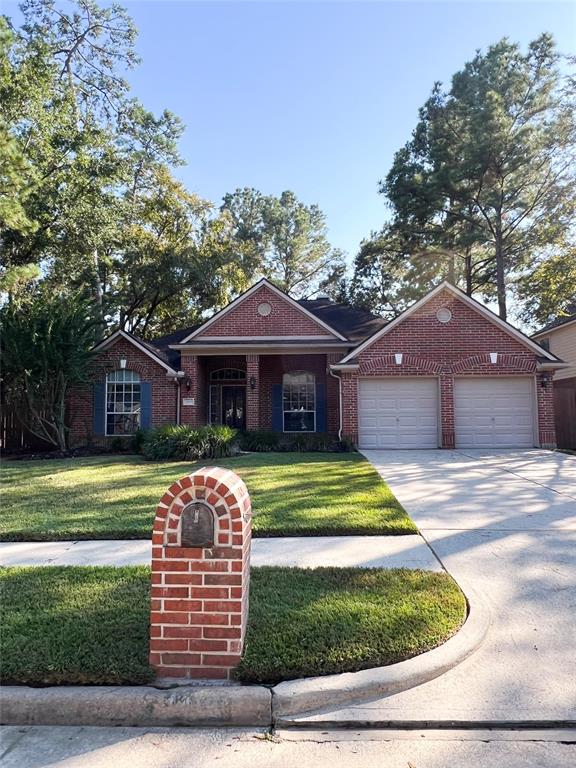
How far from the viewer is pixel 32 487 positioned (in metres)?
8.69

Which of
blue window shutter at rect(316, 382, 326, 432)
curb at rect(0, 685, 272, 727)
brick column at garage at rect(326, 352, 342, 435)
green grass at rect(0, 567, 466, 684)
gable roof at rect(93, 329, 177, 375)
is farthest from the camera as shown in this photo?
blue window shutter at rect(316, 382, 326, 432)

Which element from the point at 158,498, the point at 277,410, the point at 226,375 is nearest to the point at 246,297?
the point at 226,375

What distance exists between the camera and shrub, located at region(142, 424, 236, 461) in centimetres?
1229

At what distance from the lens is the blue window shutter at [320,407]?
1725 cm

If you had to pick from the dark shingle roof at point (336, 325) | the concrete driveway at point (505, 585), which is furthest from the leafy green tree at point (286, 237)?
the concrete driveway at point (505, 585)

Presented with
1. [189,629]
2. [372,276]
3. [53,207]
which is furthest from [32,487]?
[372,276]

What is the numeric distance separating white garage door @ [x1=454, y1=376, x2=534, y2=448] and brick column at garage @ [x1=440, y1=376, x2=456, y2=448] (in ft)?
0.69

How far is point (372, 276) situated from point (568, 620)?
99.6 ft

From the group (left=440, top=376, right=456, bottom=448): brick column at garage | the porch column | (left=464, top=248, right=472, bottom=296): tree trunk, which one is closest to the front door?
the porch column

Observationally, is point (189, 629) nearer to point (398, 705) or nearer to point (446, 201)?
point (398, 705)

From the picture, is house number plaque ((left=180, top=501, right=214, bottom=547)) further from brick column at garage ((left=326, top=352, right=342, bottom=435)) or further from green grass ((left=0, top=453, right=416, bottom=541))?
brick column at garage ((left=326, top=352, right=342, bottom=435))

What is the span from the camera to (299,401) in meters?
17.6

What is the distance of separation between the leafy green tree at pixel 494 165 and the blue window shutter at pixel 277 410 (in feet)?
46.6

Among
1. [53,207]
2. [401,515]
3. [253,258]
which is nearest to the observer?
[401,515]
